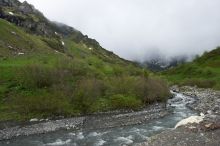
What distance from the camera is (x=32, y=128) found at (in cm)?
6362

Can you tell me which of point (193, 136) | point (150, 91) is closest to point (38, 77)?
point (150, 91)

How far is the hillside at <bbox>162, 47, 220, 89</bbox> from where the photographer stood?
13471cm

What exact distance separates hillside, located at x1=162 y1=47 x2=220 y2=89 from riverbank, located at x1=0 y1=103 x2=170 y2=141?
56.6 metres

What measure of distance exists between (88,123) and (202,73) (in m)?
92.2

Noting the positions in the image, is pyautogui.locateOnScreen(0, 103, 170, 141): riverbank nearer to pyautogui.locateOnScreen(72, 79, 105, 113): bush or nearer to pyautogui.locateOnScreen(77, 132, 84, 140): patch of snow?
pyautogui.locateOnScreen(72, 79, 105, 113): bush

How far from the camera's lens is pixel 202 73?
151 meters

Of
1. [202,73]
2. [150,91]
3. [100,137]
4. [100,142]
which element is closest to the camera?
[100,142]

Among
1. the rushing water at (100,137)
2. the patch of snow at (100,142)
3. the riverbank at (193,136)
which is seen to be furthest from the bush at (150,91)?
the patch of snow at (100,142)

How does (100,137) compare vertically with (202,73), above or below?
below

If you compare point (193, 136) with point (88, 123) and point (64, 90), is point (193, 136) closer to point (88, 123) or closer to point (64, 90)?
point (88, 123)

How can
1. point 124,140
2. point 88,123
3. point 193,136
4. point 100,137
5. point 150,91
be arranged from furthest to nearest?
point 150,91
point 88,123
point 100,137
point 124,140
point 193,136

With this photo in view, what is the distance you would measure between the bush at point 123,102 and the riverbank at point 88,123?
3.78 m

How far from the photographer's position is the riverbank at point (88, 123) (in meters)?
61.6

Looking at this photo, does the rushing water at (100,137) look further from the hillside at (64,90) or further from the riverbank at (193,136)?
the hillside at (64,90)
